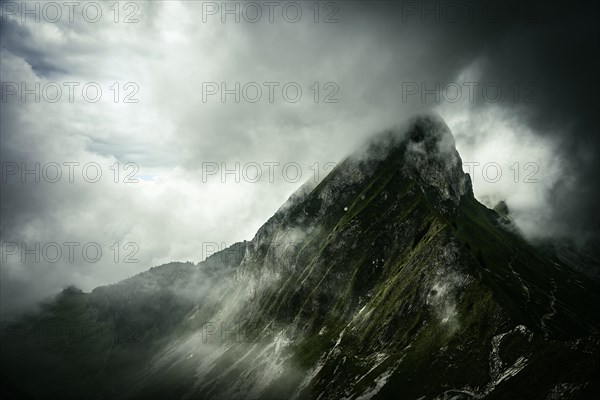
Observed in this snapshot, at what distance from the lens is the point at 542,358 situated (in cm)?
10638

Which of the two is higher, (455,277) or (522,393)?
(455,277)

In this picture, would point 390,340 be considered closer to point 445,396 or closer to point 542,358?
point 445,396

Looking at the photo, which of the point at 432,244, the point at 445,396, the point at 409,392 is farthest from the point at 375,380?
the point at 432,244

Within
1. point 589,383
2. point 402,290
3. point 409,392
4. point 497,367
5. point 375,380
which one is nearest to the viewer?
point 589,383

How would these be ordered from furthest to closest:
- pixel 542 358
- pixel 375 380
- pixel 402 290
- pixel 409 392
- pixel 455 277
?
1. pixel 402 290
2. pixel 455 277
3. pixel 375 380
4. pixel 409 392
5. pixel 542 358

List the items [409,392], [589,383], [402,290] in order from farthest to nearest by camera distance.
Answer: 1. [402,290]
2. [409,392]
3. [589,383]

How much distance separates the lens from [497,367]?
117500mm

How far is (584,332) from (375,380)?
119 m

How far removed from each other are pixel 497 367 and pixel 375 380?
49.2 meters

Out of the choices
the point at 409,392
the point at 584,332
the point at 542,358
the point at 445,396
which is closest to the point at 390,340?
the point at 409,392

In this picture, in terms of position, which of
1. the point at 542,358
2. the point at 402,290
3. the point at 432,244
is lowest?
the point at 542,358

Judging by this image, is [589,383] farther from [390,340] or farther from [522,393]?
[390,340]

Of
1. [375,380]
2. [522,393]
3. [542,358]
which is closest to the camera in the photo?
[522,393]

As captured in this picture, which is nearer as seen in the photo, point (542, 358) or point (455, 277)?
point (542, 358)
